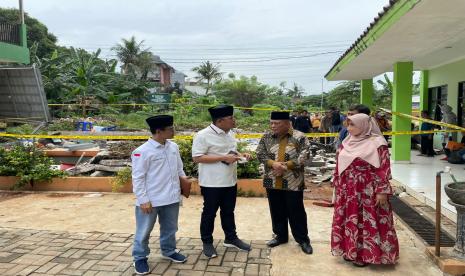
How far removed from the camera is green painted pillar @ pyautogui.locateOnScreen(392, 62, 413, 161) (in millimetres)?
9750

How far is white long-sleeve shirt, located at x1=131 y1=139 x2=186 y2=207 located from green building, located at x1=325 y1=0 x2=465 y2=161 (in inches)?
145

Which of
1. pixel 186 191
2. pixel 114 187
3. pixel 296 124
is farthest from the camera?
pixel 296 124

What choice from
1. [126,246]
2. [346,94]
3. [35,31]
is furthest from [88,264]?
[35,31]

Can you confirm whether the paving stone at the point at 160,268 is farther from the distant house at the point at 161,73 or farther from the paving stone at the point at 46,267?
the distant house at the point at 161,73

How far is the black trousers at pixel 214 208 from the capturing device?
4297 millimetres

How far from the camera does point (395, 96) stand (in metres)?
9.80

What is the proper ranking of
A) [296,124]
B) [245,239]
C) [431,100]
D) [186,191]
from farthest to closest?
[431,100] < [296,124] < [245,239] < [186,191]

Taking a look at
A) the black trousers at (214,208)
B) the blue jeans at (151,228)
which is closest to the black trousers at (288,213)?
the black trousers at (214,208)

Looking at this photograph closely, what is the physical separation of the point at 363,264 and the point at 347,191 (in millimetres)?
727

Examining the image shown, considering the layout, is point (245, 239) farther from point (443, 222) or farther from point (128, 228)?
point (443, 222)

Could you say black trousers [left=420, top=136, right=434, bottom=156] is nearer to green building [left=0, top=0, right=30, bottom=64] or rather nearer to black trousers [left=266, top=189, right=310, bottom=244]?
black trousers [left=266, top=189, right=310, bottom=244]

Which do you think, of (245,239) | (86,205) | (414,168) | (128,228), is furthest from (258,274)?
(414,168)

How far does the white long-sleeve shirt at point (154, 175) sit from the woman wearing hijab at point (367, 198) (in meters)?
1.71

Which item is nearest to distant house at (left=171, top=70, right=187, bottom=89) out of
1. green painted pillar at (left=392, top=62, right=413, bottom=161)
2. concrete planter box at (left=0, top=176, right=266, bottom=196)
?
green painted pillar at (left=392, top=62, right=413, bottom=161)
